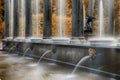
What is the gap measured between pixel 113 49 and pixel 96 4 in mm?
23839

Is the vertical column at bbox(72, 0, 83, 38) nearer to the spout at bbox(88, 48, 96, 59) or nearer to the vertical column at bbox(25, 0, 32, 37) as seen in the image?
the spout at bbox(88, 48, 96, 59)

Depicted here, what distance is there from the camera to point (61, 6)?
27969 mm

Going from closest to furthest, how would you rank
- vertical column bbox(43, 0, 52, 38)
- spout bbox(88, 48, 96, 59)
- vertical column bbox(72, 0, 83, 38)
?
spout bbox(88, 48, 96, 59) < vertical column bbox(72, 0, 83, 38) < vertical column bbox(43, 0, 52, 38)

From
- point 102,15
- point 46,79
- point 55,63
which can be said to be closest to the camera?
point 46,79

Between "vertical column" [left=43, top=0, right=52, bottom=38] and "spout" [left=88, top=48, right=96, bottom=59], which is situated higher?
"vertical column" [left=43, top=0, right=52, bottom=38]

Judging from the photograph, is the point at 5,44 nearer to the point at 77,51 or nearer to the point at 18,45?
the point at 18,45

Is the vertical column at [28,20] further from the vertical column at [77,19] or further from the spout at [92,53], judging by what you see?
the spout at [92,53]

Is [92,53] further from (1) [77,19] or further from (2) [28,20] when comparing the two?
(2) [28,20]

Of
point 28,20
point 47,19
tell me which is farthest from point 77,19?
point 28,20

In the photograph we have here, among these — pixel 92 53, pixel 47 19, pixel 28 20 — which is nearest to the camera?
pixel 92 53

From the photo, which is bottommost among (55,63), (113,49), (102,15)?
(55,63)

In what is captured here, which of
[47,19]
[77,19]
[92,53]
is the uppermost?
[47,19]

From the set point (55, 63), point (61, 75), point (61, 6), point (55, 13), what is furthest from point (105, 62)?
point (55, 13)

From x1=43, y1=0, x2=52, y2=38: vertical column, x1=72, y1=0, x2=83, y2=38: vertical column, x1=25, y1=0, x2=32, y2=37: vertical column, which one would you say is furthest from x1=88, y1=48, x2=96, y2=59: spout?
x1=25, y1=0, x2=32, y2=37: vertical column
